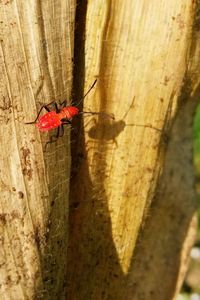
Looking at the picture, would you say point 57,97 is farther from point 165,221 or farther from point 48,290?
point 165,221

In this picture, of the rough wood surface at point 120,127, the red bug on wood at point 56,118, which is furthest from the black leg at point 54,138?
the rough wood surface at point 120,127

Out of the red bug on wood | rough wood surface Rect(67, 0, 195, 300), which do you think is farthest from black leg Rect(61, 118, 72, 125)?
rough wood surface Rect(67, 0, 195, 300)

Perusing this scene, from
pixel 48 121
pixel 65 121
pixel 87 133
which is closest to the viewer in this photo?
pixel 48 121

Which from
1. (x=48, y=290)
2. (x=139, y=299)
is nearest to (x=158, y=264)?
(x=139, y=299)

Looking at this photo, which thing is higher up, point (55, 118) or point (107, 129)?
point (55, 118)

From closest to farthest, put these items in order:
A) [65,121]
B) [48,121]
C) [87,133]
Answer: [48,121]
[65,121]
[87,133]

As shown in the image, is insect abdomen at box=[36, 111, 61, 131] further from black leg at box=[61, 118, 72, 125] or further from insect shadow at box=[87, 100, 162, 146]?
insect shadow at box=[87, 100, 162, 146]

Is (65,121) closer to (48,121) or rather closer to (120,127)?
(48,121)

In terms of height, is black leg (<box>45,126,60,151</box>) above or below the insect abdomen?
below

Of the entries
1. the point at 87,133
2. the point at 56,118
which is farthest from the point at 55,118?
the point at 87,133
